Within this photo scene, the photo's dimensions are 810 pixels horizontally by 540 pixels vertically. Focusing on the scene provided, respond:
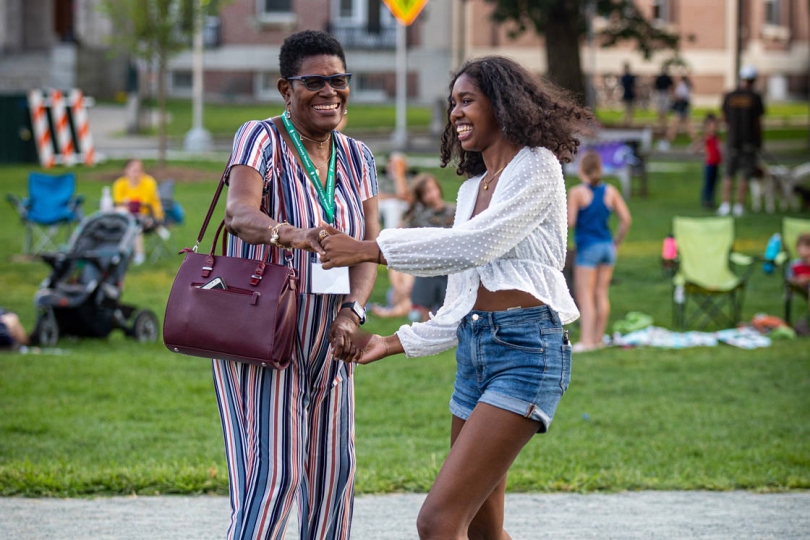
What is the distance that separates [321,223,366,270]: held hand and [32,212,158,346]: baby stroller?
8.07 m

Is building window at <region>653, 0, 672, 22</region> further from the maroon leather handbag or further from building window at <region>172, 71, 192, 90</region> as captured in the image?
A: the maroon leather handbag

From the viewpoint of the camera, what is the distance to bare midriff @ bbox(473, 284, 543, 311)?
153 inches

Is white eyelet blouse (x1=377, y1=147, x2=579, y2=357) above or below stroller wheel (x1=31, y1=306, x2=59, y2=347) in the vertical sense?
above

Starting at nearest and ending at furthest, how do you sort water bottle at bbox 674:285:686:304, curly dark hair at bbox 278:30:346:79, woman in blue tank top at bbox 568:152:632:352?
curly dark hair at bbox 278:30:346:79
woman in blue tank top at bbox 568:152:632:352
water bottle at bbox 674:285:686:304

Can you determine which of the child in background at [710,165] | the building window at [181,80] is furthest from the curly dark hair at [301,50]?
the building window at [181,80]

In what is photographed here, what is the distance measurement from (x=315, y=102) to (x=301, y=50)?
7.6 inches

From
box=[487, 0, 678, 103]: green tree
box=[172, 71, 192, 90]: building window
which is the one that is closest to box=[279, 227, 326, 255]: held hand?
box=[487, 0, 678, 103]: green tree

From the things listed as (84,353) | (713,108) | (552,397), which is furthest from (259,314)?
(713,108)

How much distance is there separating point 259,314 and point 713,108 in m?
44.5

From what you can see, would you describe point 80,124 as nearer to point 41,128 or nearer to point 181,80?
point 41,128

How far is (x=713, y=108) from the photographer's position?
4609 centimetres

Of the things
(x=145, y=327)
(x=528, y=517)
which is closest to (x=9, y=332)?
(x=145, y=327)

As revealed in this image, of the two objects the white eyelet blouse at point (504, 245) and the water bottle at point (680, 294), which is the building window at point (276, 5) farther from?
the white eyelet blouse at point (504, 245)

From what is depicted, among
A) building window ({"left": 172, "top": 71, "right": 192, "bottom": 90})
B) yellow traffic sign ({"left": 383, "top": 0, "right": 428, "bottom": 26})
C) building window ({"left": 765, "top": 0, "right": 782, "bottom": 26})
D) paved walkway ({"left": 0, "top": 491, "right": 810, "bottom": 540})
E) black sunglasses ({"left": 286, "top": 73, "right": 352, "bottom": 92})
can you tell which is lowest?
paved walkway ({"left": 0, "top": 491, "right": 810, "bottom": 540})
